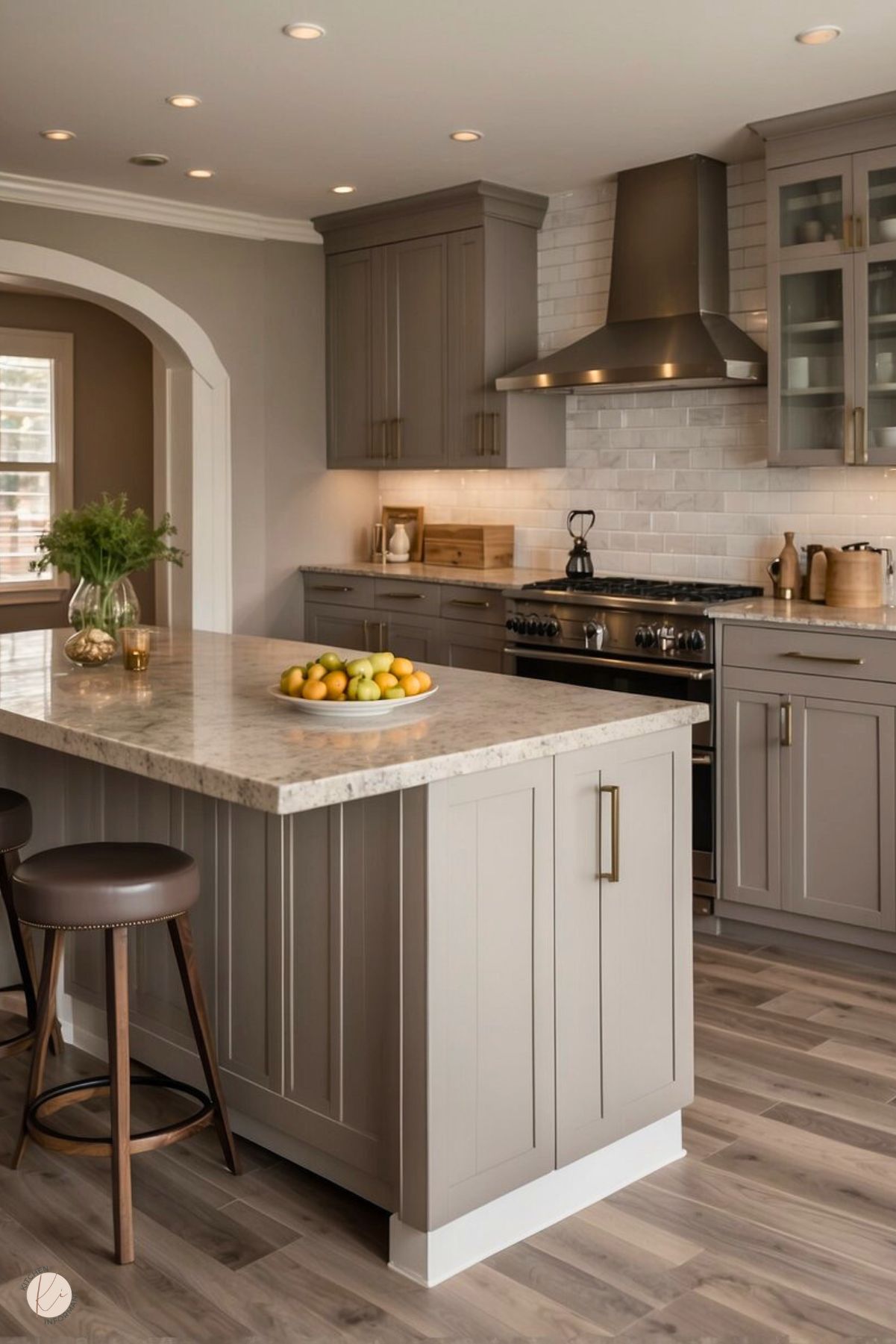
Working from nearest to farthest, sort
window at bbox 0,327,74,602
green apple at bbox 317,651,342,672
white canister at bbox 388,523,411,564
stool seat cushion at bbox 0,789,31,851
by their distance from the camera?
green apple at bbox 317,651,342,672 < stool seat cushion at bbox 0,789,31,851 < white canister at bbox 388,523,411,564 < window at bbox 0,327,74,602

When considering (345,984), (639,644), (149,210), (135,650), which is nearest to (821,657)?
(639,644)

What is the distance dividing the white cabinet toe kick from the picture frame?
3.55m

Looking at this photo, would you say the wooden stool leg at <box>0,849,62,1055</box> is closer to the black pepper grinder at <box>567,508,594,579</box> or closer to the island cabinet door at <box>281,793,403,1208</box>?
the island cabinet door at <box>281,793,403,1208</box>

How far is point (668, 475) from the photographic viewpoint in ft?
18.2

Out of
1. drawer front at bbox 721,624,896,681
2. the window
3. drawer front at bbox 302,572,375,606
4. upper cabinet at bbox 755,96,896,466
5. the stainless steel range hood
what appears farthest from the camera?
the window

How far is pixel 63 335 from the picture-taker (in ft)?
27.0

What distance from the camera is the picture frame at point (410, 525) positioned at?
6.62 m

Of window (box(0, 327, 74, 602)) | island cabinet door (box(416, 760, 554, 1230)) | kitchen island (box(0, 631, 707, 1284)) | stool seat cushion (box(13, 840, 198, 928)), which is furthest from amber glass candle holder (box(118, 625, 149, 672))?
window (box(0, 327, 74, 602))

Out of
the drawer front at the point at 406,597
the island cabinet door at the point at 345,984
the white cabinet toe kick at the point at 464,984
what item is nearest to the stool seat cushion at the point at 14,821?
the white cabinet toe kick at the point at 464,984

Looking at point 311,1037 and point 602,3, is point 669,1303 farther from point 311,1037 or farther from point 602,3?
point 602,3

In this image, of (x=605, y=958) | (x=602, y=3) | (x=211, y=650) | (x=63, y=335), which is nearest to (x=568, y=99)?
(x=602, y=3)

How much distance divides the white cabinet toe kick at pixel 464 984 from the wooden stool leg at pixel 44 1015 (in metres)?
0.37

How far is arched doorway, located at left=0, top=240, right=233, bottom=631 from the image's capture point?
6.00m

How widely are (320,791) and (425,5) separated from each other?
239 cm
